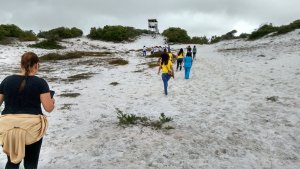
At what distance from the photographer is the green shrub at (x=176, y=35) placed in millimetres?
80875

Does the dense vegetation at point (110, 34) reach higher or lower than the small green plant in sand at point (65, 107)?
higher

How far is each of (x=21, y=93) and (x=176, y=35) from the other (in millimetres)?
79657

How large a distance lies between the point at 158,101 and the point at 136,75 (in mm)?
10202

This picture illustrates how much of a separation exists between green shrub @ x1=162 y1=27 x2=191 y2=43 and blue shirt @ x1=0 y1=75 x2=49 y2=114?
76.3 metres

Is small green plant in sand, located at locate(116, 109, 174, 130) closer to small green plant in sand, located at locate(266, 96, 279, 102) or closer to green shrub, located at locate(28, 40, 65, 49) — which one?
small green plant in sand, located at locate(266, 96, 279, 102)

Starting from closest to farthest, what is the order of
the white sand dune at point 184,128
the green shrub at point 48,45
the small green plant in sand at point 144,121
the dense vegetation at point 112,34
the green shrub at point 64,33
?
the white sand dune at point 184,128 < the small green plant in sand at point 144,121 < the green shrub at point 48,45 < the green shrub at point 64,33 < the dense vegetation at point 112,34

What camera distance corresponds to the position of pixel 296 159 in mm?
7781

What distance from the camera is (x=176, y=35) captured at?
272 ft

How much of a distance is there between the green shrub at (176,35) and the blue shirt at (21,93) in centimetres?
7633

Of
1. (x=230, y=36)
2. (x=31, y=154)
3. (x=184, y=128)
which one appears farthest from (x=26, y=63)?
(x=230, y=36)

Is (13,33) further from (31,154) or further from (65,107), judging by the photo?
(31,154)

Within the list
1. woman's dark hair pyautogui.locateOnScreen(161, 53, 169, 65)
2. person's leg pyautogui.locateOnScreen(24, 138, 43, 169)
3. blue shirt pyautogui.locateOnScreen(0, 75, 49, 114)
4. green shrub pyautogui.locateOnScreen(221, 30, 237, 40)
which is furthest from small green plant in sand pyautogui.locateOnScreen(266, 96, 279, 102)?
green shrub pyautogui.locateOnScreen(221, 30, 237, 40)

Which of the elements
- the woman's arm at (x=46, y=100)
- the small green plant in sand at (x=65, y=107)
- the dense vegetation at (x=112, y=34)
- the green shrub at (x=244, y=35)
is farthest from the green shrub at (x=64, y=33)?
the woman's arm at (x=46, y=100)

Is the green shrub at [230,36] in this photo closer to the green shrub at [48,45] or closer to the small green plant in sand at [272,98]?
the green shrub at [48,45]
